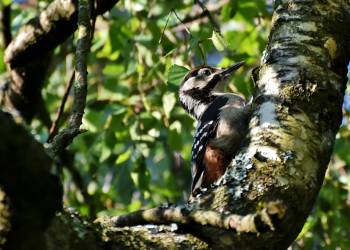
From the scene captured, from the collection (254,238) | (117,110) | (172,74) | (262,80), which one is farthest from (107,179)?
(254,238)

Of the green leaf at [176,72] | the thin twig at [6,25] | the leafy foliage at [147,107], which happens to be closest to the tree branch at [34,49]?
the leafy foliage at [147,107]

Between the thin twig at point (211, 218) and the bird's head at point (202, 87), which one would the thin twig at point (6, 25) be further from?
the thin twig at point (211, 218)

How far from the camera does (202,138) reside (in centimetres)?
501

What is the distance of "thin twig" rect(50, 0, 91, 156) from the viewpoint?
281 cm

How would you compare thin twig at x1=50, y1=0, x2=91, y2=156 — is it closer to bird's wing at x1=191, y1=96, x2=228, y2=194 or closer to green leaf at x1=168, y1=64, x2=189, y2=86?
green leaf at x1=168, y1=64, x2=189, y2=86

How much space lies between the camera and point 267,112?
317cm

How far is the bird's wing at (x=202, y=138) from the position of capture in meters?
4.92

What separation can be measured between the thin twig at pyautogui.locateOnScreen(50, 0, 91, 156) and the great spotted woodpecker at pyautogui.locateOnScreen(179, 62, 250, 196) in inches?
42.9

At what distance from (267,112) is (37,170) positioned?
1494 millimetres

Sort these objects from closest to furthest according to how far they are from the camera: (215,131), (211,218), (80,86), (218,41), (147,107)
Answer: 1. (211,218)
2. (80,86)
3. (218,41)
4. (215,131)
5. (147,107)

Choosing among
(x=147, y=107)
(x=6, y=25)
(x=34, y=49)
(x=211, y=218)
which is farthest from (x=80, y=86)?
(x=6, y=25)

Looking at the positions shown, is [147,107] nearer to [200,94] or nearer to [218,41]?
[200,94]

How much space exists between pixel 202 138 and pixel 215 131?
102 millimetres

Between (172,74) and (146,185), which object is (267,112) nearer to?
(172,74)
